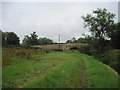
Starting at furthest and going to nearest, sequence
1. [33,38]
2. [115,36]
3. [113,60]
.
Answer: [33,38], [115,36], [113,60]

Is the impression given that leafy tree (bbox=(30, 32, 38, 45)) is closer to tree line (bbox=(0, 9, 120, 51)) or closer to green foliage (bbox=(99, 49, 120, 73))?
tree line (bbox=(0, 9, 120, 51))

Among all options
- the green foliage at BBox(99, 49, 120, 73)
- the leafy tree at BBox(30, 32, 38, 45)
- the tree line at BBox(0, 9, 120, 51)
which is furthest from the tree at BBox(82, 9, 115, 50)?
the leafy tree at BBox(30, 32, 38, 45)

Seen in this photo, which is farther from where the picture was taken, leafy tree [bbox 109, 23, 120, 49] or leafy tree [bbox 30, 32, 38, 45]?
leafy tree [bbox 30, 32, 38, 45]

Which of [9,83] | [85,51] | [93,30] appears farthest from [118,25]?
[9,83]

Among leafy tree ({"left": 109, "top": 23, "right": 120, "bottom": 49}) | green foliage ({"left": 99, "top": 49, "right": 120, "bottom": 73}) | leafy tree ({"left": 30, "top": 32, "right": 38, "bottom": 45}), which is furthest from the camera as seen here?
leafy tree ({"left": 30, "top": 32, "right": 38, "bottom": 45})

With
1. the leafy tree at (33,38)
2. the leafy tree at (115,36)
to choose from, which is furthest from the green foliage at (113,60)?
the leafy tree at (33,38)

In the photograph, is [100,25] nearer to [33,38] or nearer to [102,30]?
[102,30]

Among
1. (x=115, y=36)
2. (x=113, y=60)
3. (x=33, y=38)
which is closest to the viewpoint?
(x=113, y=60)

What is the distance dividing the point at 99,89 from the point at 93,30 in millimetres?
23227

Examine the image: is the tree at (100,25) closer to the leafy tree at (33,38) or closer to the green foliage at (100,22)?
the green foliage at (100,22)

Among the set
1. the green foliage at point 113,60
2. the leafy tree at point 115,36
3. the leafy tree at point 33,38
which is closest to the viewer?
the green foliage at point 113,60

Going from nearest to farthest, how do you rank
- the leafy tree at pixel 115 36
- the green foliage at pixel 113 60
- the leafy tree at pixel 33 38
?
the green foliage at pixel 113 60, the leafy tree at pixel 115 36, the leafy tree at pixel 33 38

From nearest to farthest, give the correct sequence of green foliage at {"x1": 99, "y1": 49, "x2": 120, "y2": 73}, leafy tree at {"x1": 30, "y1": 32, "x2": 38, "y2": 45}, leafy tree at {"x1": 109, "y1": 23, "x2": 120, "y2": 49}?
green foliage at {"x1": 99, "y1": 49, "x2": 120, "y2": 73}
leafy tree at {"x1": 109, "y1": 23, "x2": 120, "y2": 49}
leafy tree at {"x1": 30, "y1": 32, "x2": 38, "y2": 45}

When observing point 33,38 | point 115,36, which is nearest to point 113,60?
point 115,36
